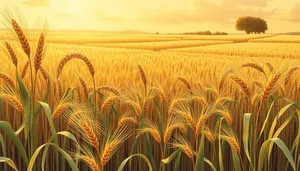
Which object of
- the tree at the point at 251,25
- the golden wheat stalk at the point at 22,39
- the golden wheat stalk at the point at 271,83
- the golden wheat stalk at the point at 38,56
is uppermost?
the tree at the point at 251,25

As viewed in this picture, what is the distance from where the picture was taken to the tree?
6153 centimetres

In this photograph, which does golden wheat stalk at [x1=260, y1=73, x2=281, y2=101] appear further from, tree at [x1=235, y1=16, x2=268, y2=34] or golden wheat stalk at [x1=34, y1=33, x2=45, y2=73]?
tree at [x1=235, y1=16, x2=268, y2=34]

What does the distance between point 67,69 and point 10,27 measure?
1.37 metres

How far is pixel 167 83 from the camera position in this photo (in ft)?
9.30

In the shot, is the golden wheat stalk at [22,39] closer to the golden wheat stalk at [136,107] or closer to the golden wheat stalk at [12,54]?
the golden wheat stalk at [12,54]

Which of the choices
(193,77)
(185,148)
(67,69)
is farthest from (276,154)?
(67,69)

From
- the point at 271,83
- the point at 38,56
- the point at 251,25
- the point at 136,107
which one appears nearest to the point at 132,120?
the point at 136,107

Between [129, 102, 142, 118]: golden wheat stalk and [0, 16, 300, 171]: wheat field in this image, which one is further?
[129, 102, 142, 118]: golden wheat stalk

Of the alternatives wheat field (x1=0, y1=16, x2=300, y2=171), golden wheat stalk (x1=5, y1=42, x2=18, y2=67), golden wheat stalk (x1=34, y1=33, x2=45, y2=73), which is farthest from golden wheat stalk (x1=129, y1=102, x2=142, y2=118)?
golden wheat stalk (x1=5, y1=42, x2=18, y2=67)

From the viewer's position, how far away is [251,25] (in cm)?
6172

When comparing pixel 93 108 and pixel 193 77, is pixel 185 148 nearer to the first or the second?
pixel 93 108

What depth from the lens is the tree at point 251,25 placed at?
2422 inches

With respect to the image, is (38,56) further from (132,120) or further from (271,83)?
(271,83)

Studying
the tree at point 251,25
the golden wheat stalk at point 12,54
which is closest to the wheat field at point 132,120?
the golden wheat stalk at point 12,54
